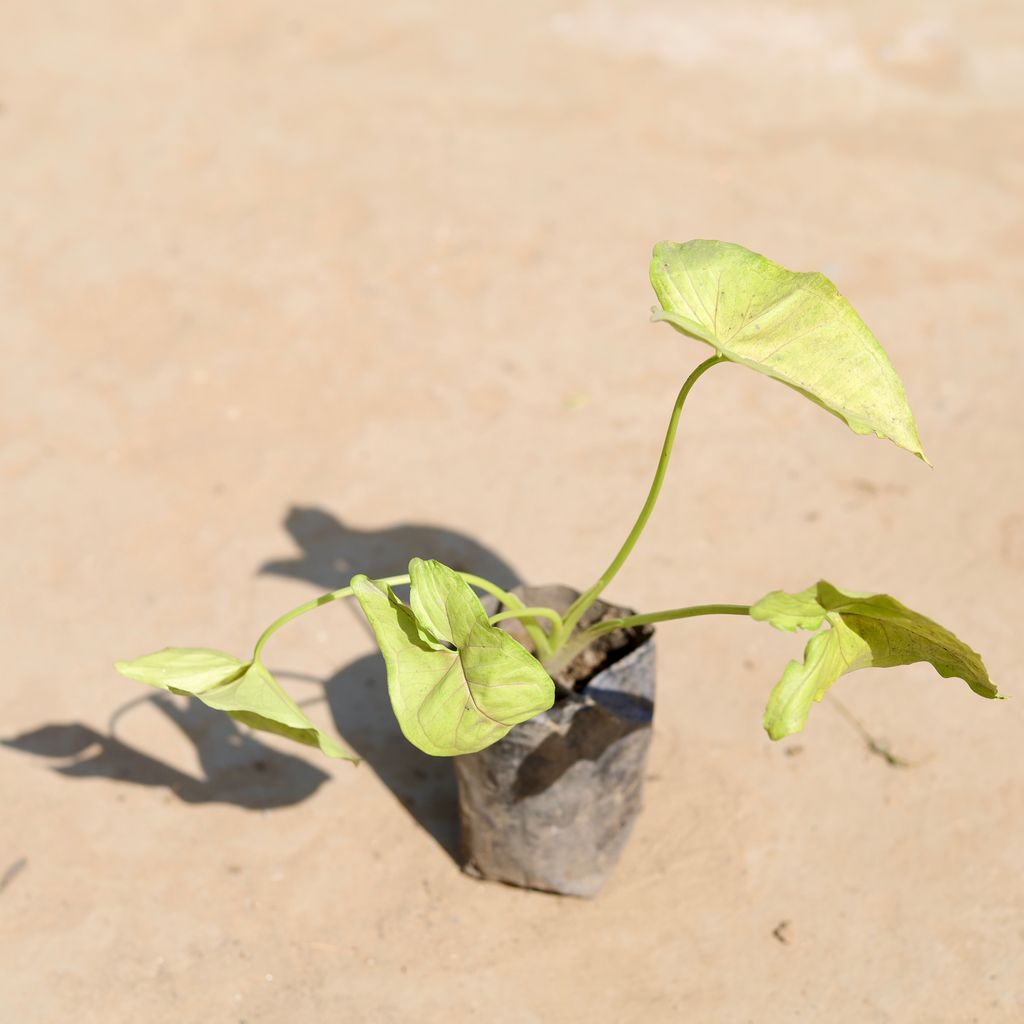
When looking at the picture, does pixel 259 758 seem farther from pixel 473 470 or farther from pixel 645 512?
pixel 645 512

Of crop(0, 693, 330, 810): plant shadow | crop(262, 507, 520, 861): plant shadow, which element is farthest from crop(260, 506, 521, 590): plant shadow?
crop(0, 693, 330, 810): plant shadow

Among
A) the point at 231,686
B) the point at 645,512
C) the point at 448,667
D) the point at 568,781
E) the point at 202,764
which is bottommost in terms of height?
the point at 202,764

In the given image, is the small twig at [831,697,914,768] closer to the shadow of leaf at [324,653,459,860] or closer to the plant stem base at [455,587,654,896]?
the plant stem base at [455,587,654,896]

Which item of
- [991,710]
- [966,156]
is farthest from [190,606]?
[966,156]

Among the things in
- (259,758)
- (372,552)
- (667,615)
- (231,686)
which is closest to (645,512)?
(667,615)

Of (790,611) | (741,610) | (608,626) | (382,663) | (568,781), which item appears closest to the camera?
(790,611)

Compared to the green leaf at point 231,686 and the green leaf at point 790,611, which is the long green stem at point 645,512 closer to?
the green leaf at point 790,611

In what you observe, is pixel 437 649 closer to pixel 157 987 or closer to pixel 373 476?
pixel 157 987
